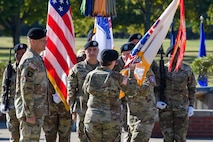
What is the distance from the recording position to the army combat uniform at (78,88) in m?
10.6

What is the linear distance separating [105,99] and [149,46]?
1317 mm

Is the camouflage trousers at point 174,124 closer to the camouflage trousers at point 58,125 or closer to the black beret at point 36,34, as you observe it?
the camouflage trousers at point 58,125

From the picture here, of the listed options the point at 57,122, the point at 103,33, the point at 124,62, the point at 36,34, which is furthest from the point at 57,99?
the point at 103,33

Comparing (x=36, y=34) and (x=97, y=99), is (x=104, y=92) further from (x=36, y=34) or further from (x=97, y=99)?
(x=36, y=34)

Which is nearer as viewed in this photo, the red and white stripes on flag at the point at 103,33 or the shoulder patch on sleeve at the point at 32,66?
the shoulder patch on sleeve at the point at 32,66

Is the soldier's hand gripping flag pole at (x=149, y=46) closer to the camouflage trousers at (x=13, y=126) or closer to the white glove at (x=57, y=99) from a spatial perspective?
the white glove at (x=57, y=99)

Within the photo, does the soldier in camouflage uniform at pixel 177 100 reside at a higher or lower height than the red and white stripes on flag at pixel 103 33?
lower

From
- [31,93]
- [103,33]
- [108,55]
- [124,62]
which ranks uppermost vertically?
[103,33]

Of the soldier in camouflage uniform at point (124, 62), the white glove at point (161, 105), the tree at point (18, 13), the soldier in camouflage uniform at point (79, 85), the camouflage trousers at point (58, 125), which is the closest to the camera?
the soldier in camouflage uniform at point (79, 85)

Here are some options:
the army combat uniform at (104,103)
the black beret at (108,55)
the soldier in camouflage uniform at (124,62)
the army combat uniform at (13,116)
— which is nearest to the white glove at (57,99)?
the army combat uniform at (13,116)

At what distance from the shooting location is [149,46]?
1050cm

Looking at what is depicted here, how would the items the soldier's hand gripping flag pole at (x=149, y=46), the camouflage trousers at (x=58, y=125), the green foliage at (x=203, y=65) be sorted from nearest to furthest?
the soldier's hand gripping flag pole at (x=149, y=46)
the camouflage trousers at (x=58, y=125)
the green foliage at (x=203, y=65)

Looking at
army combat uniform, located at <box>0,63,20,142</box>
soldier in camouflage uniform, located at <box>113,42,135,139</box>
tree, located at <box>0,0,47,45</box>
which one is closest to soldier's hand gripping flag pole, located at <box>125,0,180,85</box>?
soldier in camouflage uniform, located at <box>113,42,135,139</box>

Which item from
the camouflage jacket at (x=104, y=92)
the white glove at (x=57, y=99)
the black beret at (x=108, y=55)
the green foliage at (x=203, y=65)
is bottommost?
the green foliage at (x=203, y=65)
